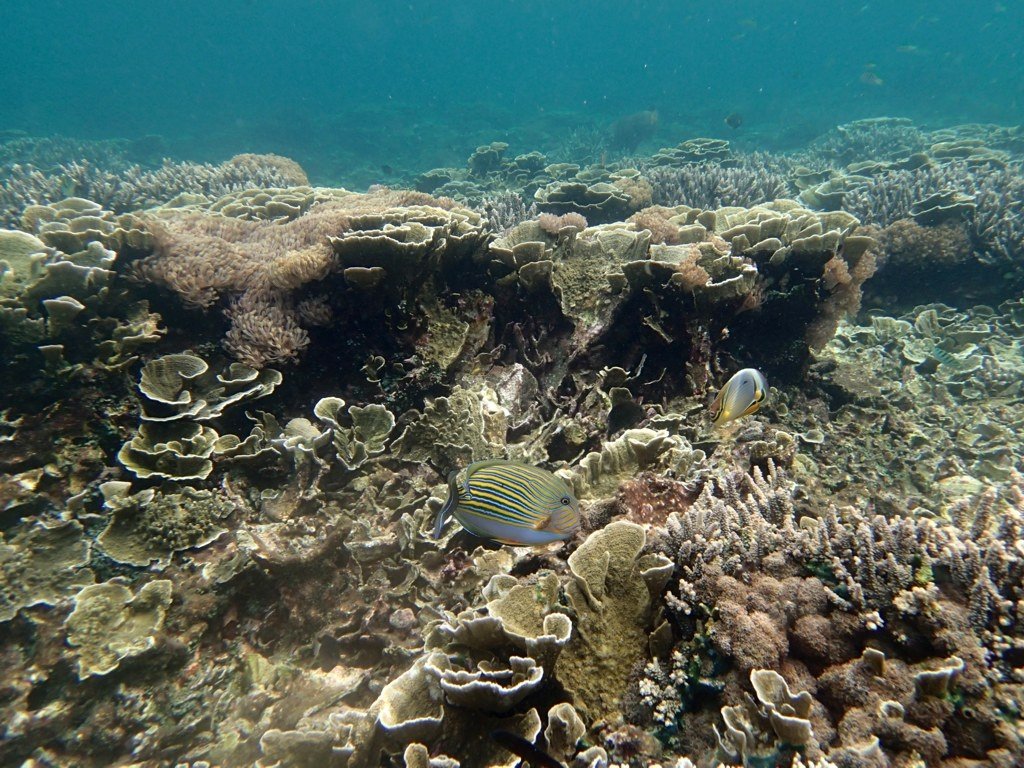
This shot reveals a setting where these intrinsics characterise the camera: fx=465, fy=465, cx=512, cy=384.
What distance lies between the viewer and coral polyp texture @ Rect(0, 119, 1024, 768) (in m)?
1.94

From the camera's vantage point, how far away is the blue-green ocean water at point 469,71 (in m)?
31.5

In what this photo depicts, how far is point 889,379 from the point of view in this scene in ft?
19.8

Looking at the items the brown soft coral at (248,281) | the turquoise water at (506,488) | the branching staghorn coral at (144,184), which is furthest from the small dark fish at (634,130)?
the brown soft coral at (248,281)

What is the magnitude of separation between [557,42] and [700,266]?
120 m

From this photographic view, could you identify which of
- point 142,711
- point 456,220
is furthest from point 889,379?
point 142,711

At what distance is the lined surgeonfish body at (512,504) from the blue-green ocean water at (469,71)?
81.3ft

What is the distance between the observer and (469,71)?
258 feet

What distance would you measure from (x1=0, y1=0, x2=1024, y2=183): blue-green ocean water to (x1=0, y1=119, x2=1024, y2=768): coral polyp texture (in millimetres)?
22338

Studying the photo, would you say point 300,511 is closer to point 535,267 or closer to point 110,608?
point 110,608

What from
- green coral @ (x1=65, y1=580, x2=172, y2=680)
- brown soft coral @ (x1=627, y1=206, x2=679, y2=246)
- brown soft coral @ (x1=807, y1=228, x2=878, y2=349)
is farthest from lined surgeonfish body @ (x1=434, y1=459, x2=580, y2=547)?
brown soft coral @ (x1=807, y1=228, x2=878, y2=349)

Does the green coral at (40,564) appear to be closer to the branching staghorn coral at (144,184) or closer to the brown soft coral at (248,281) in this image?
the brown soft coral at (248,281)

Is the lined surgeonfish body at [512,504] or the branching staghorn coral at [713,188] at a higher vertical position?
the branching staghorn coral at [713,188]

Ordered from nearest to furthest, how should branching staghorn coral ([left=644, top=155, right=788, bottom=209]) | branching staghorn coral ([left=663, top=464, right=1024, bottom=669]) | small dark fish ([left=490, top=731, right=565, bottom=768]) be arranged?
small dark fish ([left=490, top=731, right=565, bottom=768])
branching staghorn coral ([left=663, top=464, right=1024, bottom=669])
branching staghorn coral ([left=644, top=155, right=788, bottom=209])

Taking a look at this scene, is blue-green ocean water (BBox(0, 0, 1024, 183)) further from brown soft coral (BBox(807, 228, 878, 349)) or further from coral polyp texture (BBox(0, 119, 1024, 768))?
Answer: brown soft coral (BBox(807, 228, 878, 349))
